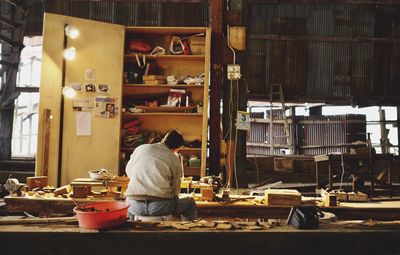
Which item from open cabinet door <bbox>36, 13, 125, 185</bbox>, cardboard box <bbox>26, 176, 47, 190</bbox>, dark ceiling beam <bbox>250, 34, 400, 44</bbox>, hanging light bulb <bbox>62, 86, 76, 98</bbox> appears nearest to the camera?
cardboard box <bbox>26, 176, 47, 190</bbox>

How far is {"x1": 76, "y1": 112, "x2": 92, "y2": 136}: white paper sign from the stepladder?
751cm

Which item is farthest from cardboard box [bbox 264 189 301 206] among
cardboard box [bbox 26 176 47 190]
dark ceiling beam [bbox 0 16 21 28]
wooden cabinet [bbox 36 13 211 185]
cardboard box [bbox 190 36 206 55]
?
dark ceiling beam [bbox 0 16 21 28]

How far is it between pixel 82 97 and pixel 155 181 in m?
2.78

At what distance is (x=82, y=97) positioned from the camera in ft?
21.2

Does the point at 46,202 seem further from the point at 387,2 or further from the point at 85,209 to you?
the point at 387,2

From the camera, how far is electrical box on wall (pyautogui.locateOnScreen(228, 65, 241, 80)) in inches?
227

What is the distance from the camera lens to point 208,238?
10.6ft

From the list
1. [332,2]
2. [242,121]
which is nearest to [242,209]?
[242,121]

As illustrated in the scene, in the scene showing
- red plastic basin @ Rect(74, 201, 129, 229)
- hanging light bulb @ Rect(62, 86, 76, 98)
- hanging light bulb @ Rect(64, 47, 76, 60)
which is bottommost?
red plastic basin @ Rect(74, 201, 129, 229)

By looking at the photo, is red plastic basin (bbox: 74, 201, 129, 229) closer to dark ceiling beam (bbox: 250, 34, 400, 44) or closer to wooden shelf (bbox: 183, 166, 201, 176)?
wooden shelf (bbox: 183, 166, 201, 176)

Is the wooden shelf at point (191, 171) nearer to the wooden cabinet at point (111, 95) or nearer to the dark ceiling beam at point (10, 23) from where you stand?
the wooden cabinet at point (111, 95)

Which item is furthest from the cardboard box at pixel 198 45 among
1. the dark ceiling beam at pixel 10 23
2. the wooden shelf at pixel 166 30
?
the dark ceiling beam at pixel 10 23

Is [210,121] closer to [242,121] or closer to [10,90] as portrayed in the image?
[242,121]

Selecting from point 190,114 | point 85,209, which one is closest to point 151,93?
point 190,114
